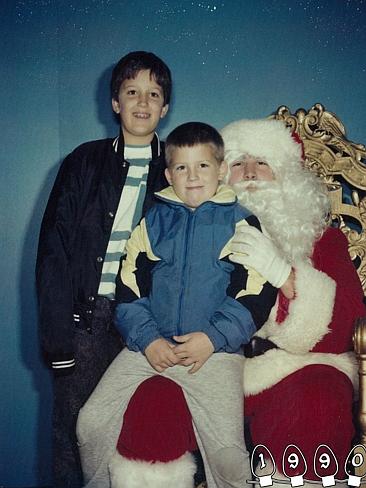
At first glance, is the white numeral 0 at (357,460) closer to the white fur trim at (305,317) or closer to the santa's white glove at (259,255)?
the white fur trim at (305,317)

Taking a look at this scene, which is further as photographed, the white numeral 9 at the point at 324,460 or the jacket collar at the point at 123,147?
the jacket collar at the point at 123,147

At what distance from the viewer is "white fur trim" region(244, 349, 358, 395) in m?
2.02

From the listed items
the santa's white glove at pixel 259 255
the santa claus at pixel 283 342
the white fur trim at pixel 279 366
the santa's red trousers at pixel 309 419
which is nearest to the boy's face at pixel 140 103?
the santa claus at pixel 283 342

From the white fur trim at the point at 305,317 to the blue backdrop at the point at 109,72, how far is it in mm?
985

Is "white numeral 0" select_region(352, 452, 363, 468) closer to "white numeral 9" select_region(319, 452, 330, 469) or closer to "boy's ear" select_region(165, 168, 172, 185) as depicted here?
"white numeral 9" select_region(319, 452, 330, 469)

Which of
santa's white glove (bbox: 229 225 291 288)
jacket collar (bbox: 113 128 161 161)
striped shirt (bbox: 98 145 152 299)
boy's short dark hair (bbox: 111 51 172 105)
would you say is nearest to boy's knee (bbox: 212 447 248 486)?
santa's white glove (bbox: 229 225 291 288)

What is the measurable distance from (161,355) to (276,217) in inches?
25.5

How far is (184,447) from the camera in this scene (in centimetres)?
175

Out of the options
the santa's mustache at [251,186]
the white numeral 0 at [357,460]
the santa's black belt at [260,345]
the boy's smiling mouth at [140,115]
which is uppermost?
the boy's smiling mouth at [140,115]

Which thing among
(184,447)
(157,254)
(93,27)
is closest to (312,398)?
(184,447)

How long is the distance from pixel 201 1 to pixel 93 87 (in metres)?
0.58

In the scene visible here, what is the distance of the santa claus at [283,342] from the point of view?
1732 mm

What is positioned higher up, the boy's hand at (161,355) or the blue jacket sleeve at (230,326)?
the blue jacket sleeve at (230,326)

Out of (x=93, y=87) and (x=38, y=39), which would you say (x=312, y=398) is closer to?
(x=93, y=87)
